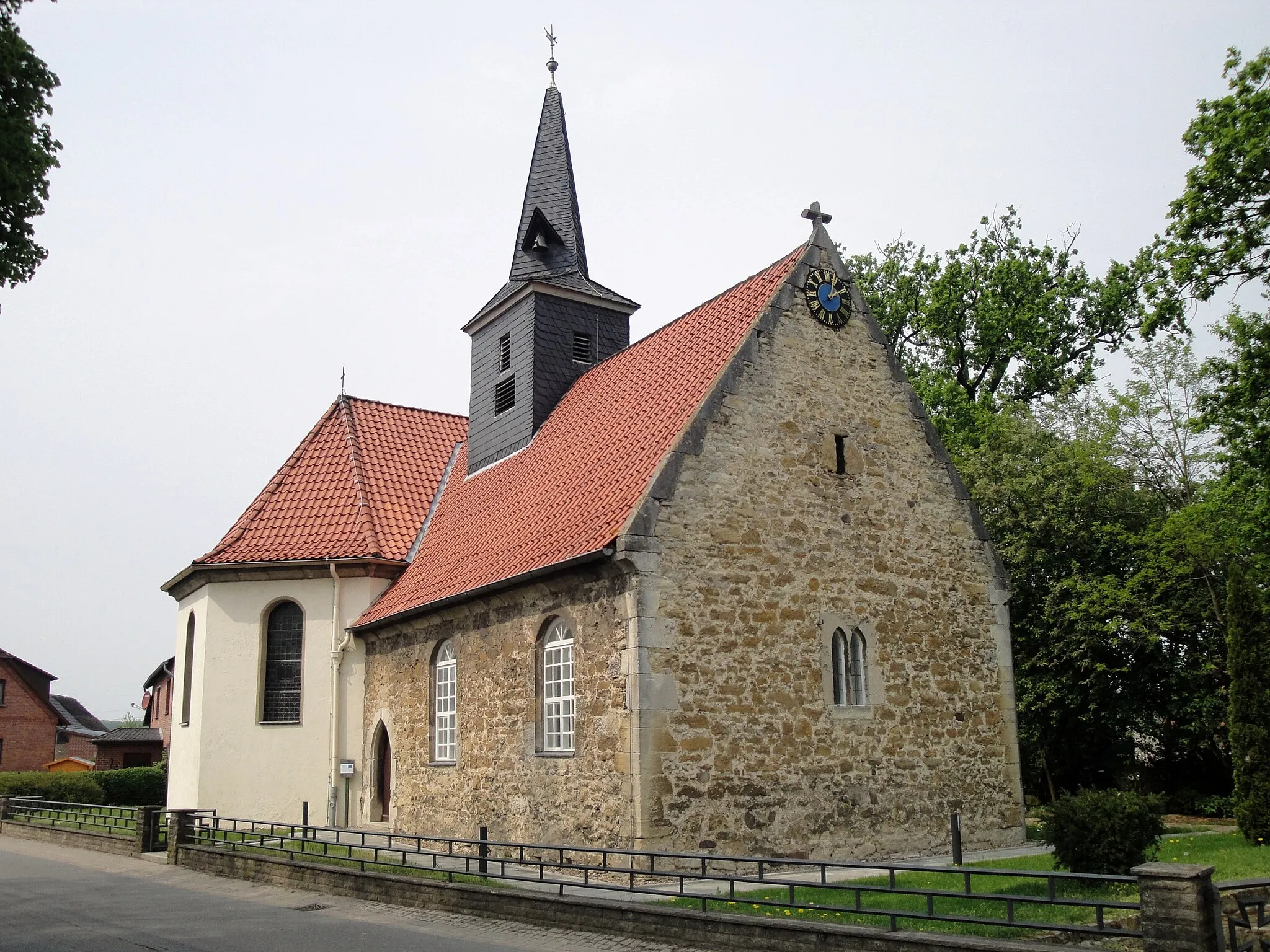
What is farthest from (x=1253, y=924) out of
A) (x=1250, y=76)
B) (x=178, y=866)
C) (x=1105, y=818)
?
(x=178, y=866)

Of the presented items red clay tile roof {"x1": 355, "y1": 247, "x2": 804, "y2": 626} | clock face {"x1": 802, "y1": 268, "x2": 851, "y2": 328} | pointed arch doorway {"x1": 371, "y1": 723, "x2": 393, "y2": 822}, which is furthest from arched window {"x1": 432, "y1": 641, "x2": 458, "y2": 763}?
clock face {"x1": 802, "y1": 268, "x2": 851, "y2": 328}

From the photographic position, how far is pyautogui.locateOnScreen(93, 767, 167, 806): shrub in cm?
3281

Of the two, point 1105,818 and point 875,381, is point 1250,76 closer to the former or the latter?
point 875,381

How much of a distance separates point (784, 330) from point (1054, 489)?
30.1 feet

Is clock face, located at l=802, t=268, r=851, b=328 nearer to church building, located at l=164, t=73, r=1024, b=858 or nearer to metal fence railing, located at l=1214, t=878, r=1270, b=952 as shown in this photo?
church building, located at l=164, t=73, r=1024, b=858

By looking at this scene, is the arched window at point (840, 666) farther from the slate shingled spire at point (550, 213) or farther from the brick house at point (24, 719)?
the brick house at point (24, 719)

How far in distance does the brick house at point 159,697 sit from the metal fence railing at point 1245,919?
39.9 metres

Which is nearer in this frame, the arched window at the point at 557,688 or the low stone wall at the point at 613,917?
the low stone wall at the point at 613,917

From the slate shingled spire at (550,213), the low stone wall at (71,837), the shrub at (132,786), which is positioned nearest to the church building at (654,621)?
the slate shingled spire at (550,213)

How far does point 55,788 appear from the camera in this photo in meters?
31.2

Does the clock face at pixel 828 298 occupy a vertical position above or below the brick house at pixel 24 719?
above

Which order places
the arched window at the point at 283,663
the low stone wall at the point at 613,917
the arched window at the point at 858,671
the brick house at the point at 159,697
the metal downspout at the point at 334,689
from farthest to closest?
the brick house at the point at 159,697, the arched window at the point at 283,663, the metal downspout at the point at 334,689, the arched window at the point at 858,671, the low stone wall at the point at 613,917

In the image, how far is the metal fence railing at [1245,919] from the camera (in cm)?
791

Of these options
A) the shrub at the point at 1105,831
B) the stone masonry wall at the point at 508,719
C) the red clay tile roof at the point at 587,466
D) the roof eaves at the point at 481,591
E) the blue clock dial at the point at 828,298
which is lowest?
the shrub at the point at 1105,831
